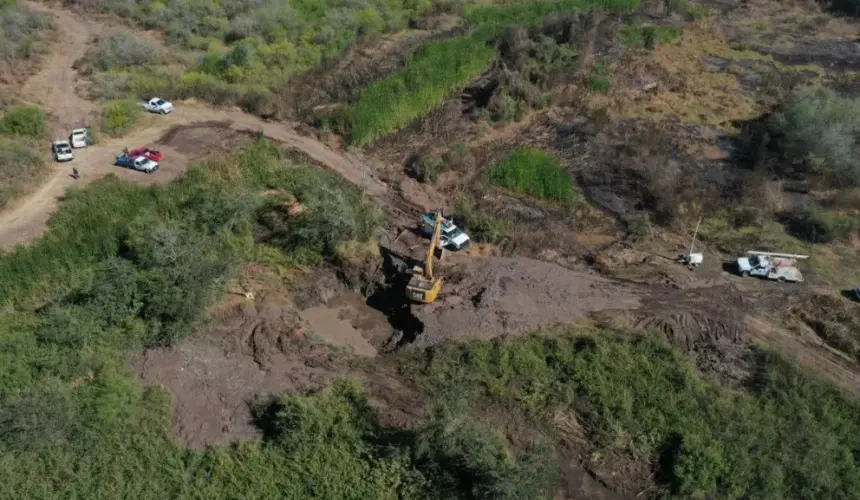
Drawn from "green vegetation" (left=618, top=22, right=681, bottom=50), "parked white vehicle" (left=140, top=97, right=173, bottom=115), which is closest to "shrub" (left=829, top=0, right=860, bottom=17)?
"green vegetation" (left=618, top=22, right=681, bottom=50)

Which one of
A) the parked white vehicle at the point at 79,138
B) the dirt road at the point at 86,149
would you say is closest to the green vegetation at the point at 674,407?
the dirt road at the point at 86,149

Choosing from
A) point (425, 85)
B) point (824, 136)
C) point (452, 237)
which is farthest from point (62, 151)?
point (824, 136)

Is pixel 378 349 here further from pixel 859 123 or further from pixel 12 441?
Result: pixel 859 123

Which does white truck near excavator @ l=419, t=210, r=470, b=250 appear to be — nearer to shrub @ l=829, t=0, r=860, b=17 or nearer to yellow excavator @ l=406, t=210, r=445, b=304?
yellow excavator @ l=406, t=210, r=445, b=304

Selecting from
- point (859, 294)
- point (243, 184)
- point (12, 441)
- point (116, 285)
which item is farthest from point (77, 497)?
point (859, 294)

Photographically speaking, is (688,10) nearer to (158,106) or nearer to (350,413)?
(158,106)
